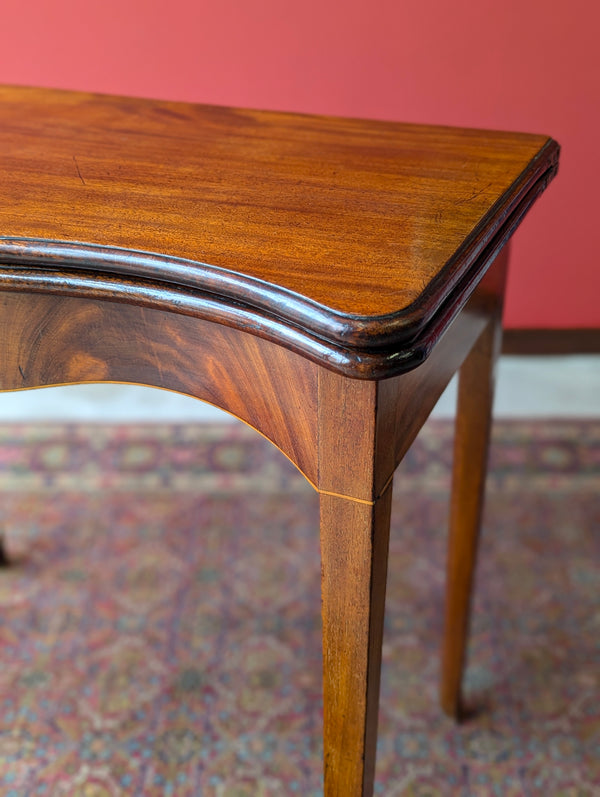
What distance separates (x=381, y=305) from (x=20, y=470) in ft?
4.25

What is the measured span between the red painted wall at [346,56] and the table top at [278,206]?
946 mm

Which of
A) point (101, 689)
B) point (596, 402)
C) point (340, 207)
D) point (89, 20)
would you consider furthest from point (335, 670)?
point (89, 20)

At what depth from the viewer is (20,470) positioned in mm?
1648

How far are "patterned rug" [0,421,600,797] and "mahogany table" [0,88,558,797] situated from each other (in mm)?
426

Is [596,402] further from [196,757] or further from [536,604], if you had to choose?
[196,757]

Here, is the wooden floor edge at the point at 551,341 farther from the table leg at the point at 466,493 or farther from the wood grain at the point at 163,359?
the wood grain at the point at 163,359

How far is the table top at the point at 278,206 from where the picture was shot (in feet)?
1.74

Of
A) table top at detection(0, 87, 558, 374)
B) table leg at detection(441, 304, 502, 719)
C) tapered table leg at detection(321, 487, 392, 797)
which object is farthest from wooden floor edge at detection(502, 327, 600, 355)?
tapered table leg at detection(321, 487, 392, 797)

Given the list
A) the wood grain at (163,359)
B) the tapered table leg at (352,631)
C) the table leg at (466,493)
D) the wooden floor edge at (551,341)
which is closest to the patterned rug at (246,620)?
the table leg at (466,493)

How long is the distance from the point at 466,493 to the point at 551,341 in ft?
3.60

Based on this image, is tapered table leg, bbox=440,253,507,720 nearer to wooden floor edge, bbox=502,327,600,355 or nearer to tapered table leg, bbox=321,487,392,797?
tapered table leg, bbox=321,487,392,797

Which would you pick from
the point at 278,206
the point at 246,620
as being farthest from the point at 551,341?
the point at 278,206

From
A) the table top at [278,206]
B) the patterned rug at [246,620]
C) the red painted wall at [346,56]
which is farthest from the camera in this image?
the red painted wall at [346,56]

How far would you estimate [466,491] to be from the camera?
100cm
